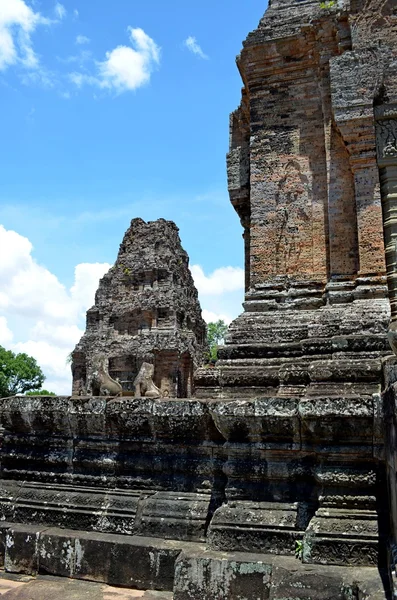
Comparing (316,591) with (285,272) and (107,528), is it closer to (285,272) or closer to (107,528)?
(107,528)

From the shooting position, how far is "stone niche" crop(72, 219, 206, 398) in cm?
3194

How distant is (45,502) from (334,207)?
5923 mm

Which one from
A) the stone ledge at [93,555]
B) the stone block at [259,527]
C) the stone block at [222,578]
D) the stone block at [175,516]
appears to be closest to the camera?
the stone block at [222,578]

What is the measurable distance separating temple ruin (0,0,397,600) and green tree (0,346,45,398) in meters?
42.1

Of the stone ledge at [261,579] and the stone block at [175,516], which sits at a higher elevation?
the stone block at [175,516]

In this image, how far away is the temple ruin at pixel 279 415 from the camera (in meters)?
4.23

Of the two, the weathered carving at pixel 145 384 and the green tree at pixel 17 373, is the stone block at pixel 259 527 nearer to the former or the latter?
the weathered carving at pixel 145 384

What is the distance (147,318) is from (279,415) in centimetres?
2969

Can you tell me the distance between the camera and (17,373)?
4872 centimetres

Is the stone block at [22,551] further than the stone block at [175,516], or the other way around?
the stone block at [22,551]

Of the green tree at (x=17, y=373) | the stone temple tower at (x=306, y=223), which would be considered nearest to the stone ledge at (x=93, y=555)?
the stone temple tower at (x=306, y=223)

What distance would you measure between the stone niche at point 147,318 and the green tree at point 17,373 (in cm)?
1446

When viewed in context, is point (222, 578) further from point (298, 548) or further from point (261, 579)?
point (298, 548)

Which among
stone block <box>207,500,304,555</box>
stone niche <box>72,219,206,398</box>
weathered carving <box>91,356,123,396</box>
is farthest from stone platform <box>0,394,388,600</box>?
stone niche <box>72,219,206,398</box>
